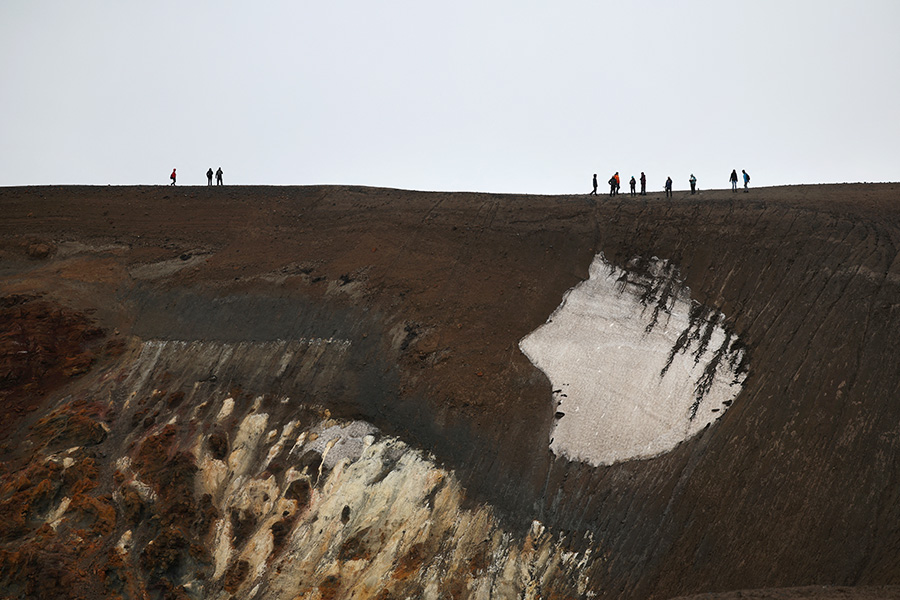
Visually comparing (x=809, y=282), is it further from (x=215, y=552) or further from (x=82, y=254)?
(x=82, y=254)

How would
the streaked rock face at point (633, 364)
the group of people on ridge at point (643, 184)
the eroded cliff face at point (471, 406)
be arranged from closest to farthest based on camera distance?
the eroded cliff face at point (471, 406), the streaked rock face at point (633, 364), the group of people on ridge at point (643, 184)

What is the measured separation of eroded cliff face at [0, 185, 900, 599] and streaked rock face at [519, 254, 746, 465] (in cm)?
7

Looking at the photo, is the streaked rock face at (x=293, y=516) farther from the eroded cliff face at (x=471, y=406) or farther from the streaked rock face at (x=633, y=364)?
the streaked rock face at (x=633, y=364)

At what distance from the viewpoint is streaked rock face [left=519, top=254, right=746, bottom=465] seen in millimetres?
18578

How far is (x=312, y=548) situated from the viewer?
17547 millimetres

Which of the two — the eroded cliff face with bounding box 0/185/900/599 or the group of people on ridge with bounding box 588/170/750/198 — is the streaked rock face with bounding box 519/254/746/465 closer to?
the eroded cliff face with bounding box 0/185/900/599

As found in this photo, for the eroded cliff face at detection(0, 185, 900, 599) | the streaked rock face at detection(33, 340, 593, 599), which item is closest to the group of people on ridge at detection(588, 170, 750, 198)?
the eroded cliff face at detection(0, 185, 900, 599)

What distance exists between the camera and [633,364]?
66.3 ft

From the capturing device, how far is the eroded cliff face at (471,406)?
1661 centimetres

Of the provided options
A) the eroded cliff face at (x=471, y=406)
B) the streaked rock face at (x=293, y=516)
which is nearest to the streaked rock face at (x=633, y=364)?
the eroded cliff face at (x=471, y=406)

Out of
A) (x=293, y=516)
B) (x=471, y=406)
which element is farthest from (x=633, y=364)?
(x=293, y=516)

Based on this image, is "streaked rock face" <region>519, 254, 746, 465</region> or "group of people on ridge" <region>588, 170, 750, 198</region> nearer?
"streaked rock face" <region>519, 254, 746, 465</region>

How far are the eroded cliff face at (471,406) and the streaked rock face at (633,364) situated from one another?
0.24 ft

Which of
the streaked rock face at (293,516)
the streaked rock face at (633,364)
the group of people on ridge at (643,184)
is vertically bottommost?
the streaked rock face at (293,516)
